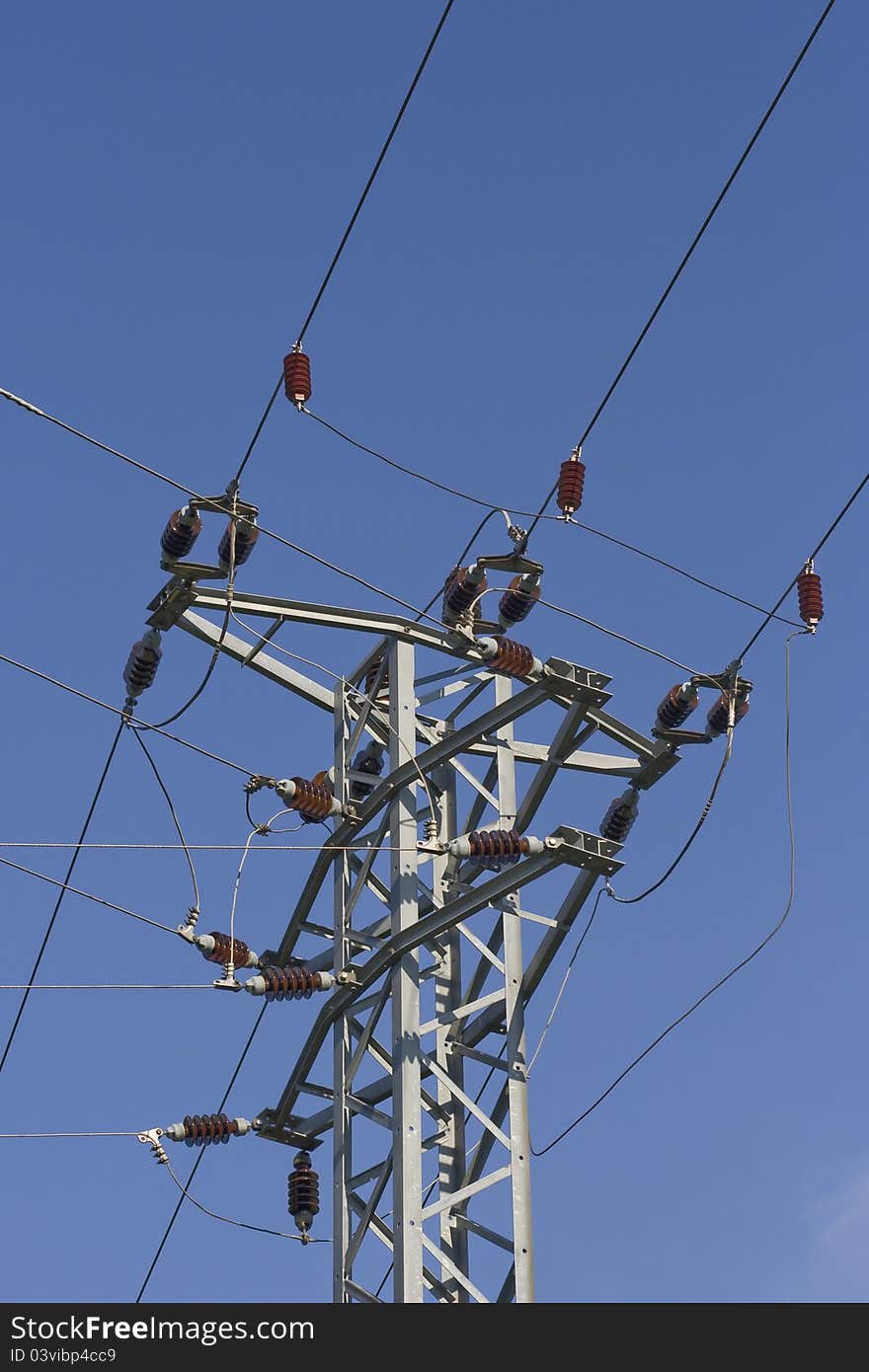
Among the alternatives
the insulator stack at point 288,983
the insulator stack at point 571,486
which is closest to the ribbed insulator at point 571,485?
the insulator stack at point 571,486

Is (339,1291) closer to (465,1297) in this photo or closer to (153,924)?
(465,1297)

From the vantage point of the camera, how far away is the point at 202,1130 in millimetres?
21531

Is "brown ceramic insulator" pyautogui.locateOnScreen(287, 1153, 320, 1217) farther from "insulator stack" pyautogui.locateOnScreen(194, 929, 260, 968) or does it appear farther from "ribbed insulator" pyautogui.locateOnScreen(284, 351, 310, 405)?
"ribbed insulator" pyautogui.locateOnScreen(284, 351, 310, 405)

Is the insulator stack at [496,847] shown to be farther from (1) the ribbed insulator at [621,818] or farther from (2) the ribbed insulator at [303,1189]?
(2) the ribbed insulator at [303,1189]

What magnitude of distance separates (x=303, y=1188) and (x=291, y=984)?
1.84m

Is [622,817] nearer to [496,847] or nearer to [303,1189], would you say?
[496,847]

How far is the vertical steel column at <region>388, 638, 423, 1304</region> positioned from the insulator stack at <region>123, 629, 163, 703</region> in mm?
1586

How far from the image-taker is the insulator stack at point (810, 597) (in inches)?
869

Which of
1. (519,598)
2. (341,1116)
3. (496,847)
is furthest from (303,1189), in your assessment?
(519,598)

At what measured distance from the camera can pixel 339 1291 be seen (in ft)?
65.2
